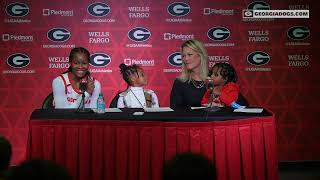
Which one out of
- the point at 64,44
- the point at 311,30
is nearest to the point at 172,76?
the point at 64,44

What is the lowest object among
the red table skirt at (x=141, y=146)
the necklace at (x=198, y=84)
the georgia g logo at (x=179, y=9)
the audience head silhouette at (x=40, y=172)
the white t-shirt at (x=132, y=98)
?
the red table skirt at (x=141, y=146)

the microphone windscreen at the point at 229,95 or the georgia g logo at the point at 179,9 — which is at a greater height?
the georgia g logo at the point at 179,9

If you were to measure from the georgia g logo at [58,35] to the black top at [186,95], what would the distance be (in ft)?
5.76

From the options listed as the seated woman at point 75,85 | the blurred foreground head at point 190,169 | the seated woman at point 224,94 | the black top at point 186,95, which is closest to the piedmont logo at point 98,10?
the seated woman at point 75,85

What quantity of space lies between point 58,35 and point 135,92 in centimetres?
139

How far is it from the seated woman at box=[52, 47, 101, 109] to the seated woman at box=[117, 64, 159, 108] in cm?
35

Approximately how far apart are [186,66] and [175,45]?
86cm

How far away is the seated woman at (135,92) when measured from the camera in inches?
234

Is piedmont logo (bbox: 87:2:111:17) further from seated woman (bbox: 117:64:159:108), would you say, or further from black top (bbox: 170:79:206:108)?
black top (bbox: 170:79:206:108)

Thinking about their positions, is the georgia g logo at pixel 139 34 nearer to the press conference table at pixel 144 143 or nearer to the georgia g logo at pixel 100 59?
the georgia g logo at pixel 100 59

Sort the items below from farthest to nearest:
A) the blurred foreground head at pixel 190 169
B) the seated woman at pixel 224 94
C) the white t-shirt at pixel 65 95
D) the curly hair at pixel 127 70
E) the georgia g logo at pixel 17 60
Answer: the georgia g logo at pixel 17 60, the curly hair at pixel 127 70, the white t-shirt at pixel 65 95, the seated woman at pixel 224 94, the blurred foreground head at pixel 190 169

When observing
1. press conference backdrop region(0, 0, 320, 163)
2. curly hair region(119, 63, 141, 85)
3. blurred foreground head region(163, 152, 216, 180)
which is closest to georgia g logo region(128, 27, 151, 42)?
press conference backdrop region(0, 0, 320, 163)

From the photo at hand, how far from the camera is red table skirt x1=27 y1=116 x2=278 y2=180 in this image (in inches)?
173

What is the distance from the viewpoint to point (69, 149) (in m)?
4.45
